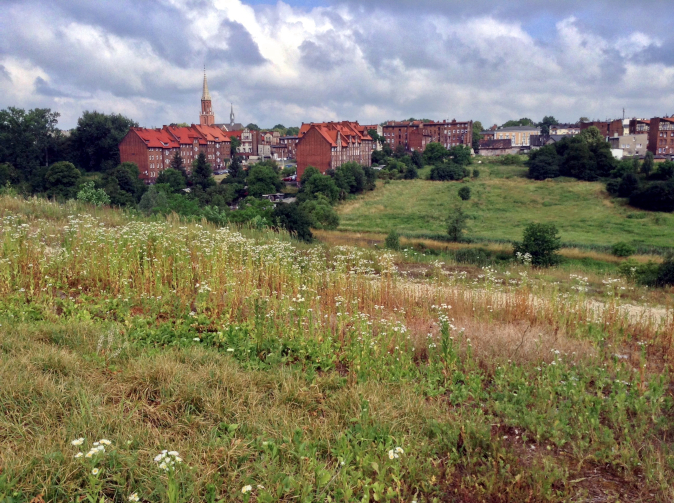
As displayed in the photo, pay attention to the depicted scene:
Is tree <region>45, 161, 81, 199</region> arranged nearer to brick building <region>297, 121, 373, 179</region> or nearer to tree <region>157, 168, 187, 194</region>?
tree <region>157, 168, 187, 194</region>

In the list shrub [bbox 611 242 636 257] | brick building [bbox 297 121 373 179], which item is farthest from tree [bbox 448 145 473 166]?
shrub [bbox 611 242 636 257]

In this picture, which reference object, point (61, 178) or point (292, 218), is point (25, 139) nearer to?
point (61, 178)

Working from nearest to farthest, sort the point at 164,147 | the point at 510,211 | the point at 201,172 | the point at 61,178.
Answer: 1. the point at 61,178
2. the point at 510,211
3. the point at 201,172
4. the point at 164,147

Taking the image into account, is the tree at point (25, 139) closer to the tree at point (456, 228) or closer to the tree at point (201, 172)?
the tree at point (201, 172)

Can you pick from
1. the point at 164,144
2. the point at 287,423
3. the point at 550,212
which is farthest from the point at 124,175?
the point at 287,423

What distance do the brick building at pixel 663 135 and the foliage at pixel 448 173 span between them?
3611 cm

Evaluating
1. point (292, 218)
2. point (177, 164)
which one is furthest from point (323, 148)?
point (292, 218)

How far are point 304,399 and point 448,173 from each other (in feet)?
216

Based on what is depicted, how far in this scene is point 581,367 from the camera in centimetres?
477

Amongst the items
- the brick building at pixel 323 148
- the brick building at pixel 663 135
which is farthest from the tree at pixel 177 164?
the brick building at pixel 663 135

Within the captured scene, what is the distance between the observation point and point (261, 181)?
56938 millimetres

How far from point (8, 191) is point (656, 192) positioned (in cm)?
4942

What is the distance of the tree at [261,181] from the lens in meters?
55.8

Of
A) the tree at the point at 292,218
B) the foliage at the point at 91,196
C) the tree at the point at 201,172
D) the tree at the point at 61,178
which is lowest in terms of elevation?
the tree at the point at 292,218
